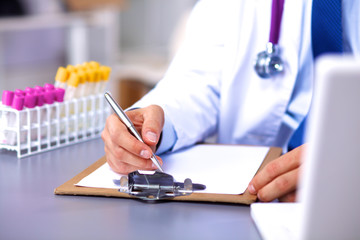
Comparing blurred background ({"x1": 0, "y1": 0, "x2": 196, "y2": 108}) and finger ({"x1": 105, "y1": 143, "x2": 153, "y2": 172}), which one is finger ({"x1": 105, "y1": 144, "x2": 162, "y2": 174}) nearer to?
finger ({"x1": 105, "y1": 143, "x2": 153, "y2": 172})

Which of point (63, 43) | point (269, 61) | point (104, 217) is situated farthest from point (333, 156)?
point (63, 43)

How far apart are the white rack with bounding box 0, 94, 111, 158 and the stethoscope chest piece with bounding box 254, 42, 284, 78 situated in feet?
1.23

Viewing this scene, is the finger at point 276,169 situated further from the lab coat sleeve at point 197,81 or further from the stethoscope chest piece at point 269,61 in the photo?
the stethoscope chest piece at point 269,61

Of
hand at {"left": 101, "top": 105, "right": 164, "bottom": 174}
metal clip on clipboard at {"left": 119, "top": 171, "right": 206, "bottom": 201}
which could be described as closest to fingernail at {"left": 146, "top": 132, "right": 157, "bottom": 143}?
hand at {"left": 101, "top": 105, "right": 164, "bottom": 174}

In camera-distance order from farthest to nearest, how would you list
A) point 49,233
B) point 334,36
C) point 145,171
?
1. point 334,36
2. point 145,171
3. point 49,233

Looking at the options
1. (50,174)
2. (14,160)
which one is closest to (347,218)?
(50,174)

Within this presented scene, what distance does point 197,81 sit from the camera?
3.92 ft

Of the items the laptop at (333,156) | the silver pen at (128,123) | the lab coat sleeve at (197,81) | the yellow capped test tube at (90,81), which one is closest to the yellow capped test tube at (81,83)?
the yellow capped test tube at (90,81)

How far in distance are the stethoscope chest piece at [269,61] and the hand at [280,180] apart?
0.42 metres

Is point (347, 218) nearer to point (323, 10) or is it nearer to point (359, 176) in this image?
point (359, 176)

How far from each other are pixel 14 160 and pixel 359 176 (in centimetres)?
68

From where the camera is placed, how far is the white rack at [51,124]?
96 cm

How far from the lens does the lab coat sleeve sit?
1067 millimetres

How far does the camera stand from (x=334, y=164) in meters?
0.45
